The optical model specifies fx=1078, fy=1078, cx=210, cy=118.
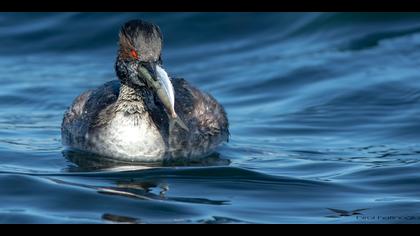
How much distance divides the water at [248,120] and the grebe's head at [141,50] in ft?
3.54

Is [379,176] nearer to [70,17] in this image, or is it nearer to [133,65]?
[133,65]

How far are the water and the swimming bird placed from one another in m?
0.27

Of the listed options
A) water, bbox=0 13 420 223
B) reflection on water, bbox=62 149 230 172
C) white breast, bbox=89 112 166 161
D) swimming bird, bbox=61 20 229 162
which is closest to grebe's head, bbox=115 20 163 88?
swimming bird, bbox=61 20 229 162

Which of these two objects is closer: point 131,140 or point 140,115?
point 131,140

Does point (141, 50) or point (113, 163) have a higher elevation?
point (141, 50)

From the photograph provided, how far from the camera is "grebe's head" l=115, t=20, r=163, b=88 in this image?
12.0 m

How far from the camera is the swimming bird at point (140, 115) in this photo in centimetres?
1202

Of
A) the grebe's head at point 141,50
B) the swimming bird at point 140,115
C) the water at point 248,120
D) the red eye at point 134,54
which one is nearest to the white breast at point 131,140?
the swimming bird at point 140,115

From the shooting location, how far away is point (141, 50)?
1202cm

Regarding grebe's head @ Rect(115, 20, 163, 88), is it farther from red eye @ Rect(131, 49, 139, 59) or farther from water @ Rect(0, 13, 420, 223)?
water @ Rect(0, 13, 420, 223)

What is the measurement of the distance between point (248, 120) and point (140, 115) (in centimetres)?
353

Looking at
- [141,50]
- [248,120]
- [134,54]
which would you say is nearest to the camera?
[141,50]

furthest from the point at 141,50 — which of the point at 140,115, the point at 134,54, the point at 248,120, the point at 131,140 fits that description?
the point at 248,120

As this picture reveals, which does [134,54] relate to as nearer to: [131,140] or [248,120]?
[131,140]
